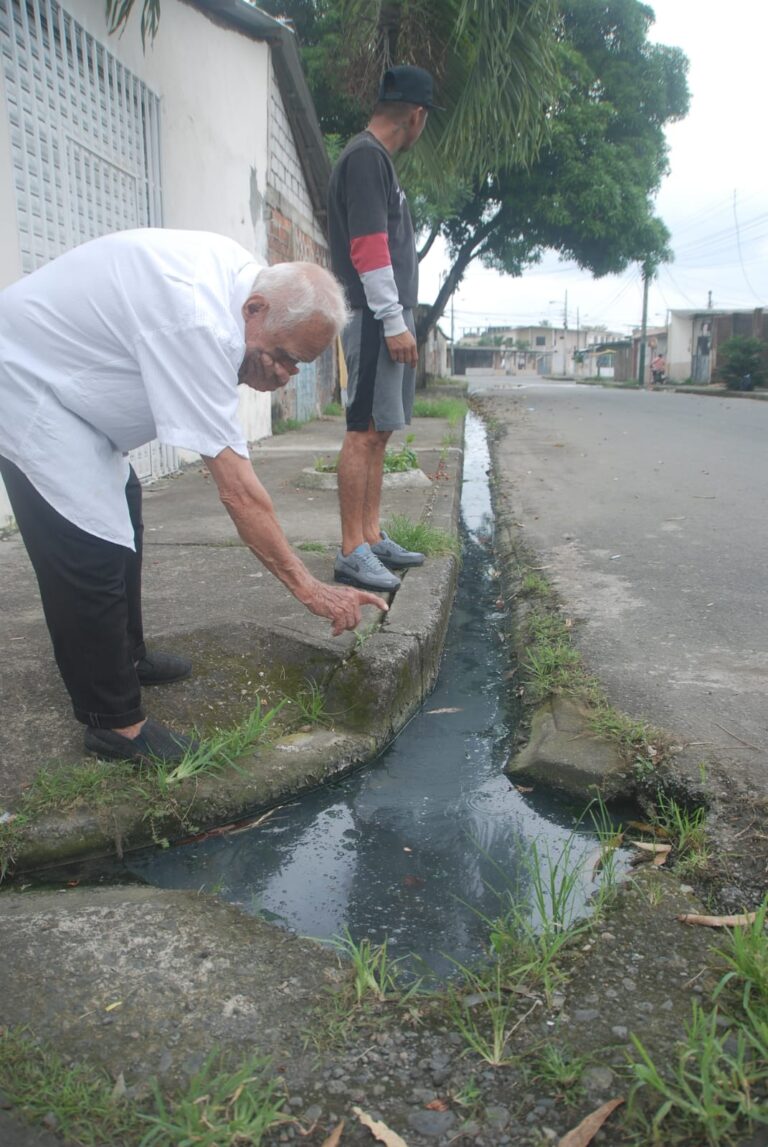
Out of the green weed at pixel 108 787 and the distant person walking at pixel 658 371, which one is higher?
the distant person walking at pixel 658 371

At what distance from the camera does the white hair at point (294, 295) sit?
1.95 m

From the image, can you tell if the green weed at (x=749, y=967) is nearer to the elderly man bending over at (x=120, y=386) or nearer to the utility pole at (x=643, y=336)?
the elderly man bending over at (x=120, y=386)

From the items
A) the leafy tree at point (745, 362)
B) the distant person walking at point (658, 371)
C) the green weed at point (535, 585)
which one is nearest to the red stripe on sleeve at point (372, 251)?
the green weed at point (535, 585)

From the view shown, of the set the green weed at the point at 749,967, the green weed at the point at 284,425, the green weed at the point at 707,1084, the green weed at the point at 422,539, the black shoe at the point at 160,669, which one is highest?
the green weed at the point at 284,425

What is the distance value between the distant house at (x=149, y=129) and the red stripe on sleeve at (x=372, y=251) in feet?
6.40

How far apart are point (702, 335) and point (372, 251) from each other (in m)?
36.5

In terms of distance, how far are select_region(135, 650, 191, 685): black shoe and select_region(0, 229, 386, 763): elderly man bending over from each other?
377mm

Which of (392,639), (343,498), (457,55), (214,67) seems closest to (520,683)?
(392,639)

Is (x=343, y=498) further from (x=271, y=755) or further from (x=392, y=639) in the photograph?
(x=271, y=755)

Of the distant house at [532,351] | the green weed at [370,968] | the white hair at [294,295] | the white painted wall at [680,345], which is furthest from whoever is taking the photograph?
the distant house at [532,351]

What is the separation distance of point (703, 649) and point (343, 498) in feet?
4.72

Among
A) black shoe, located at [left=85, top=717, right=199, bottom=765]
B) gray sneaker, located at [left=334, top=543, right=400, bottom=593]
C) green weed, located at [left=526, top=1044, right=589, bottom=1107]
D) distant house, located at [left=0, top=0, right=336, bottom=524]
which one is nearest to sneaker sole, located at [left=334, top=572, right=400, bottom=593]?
gray sneaker, located at [left=334, top=543, right=400, bottom=593]

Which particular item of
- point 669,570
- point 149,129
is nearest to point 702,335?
point 149,129

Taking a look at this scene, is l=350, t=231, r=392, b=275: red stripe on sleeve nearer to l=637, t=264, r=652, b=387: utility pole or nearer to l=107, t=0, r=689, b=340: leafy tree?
l=107, t=0, r=689, b=340: leafy tree
